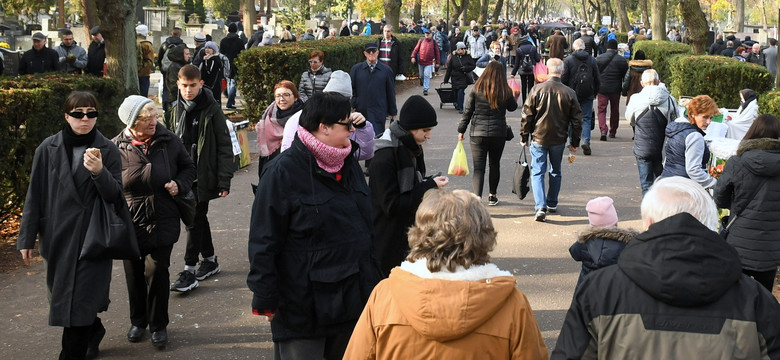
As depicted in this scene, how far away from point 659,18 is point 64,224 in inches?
1007

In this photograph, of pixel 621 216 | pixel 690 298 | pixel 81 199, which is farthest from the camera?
pixel 621 216

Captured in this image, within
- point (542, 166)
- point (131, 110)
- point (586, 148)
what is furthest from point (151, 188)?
point (586, 148)

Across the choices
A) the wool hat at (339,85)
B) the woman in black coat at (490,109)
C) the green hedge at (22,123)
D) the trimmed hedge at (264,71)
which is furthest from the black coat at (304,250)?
the trimmed hedge at (264,71)

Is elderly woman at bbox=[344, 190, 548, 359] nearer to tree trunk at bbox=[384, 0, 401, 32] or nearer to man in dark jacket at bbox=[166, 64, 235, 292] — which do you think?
man in dark jacket at bbox=[166, 64, 235, 292]

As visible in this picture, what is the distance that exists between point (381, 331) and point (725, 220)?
4.63 m

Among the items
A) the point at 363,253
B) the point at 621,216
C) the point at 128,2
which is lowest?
the point at 621,216

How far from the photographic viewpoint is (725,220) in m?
7.10

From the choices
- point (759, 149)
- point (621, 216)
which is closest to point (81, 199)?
point (759, 149)

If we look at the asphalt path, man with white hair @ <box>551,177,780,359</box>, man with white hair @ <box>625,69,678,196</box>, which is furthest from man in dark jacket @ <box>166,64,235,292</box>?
man with white hair @ <box>625,69,678,196</box>

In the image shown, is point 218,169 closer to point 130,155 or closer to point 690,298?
point 130,155

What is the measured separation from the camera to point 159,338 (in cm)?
628

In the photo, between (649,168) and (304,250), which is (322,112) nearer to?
(304,250)

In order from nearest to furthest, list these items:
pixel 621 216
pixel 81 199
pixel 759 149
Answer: pixel 81 199, pixel 759 149, pixel 621 216

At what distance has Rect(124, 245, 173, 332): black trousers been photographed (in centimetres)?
629
